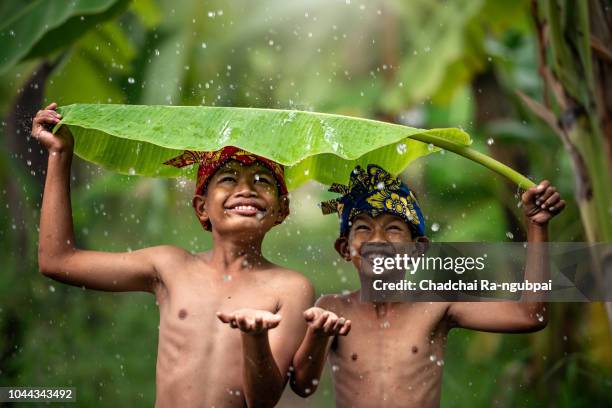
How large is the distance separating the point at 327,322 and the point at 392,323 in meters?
0.33

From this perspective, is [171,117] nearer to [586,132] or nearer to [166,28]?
[586,132]

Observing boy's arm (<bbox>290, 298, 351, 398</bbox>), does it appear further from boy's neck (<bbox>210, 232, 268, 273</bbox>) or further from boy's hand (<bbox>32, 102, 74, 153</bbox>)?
boy's hand (<bbox>32, 102, 74, 153</bbox>)

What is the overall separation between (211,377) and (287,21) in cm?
214

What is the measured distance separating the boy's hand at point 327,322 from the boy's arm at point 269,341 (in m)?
0.04

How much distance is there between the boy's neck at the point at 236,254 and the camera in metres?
1.32

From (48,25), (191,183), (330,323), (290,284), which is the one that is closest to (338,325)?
(330,323)

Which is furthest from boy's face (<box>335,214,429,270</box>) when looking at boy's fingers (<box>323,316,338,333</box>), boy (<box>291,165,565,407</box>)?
boy's fingers (<box>323,316,338,333</box>)

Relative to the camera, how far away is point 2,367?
2.20 m

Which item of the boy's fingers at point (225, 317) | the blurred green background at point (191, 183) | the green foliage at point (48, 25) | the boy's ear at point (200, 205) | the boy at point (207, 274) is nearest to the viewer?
the boy's fingers at point (225, 317)

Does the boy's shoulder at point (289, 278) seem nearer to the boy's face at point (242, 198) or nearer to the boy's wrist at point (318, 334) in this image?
the boy's face at point (242, 198)

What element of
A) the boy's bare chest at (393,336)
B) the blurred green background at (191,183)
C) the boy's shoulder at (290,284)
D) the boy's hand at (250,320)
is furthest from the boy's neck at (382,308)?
the blurred green background at (191,183)

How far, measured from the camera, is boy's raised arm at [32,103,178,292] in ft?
4.17

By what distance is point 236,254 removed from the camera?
1.32 m

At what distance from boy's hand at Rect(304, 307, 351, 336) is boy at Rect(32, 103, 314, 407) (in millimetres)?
186
